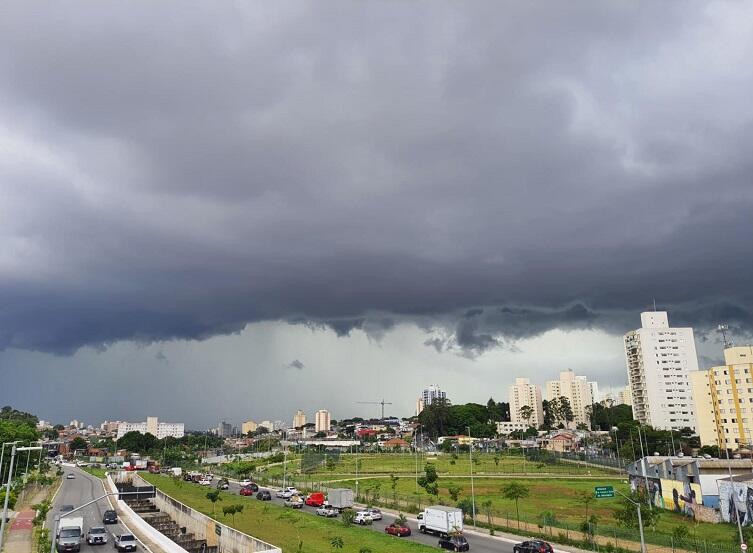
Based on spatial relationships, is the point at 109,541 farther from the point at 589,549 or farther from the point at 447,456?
the point at 447,456

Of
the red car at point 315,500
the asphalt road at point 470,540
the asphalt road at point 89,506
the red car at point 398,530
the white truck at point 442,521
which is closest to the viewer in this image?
the asphalt road at point 470,540

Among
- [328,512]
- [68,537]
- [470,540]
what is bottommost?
[470,540]

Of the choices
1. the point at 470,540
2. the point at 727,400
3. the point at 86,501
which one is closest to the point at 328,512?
the point at 470,540

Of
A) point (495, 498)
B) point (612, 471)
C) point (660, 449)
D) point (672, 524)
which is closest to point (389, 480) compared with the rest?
point (495, 498)

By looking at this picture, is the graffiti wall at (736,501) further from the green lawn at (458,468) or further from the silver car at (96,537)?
the silver car at (96,537)

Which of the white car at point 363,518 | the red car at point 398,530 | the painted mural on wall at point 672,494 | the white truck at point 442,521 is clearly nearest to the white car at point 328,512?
the white car at point 363,518

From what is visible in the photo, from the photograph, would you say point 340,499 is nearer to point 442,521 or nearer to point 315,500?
point 315,500

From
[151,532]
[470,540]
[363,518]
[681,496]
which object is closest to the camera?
[470,540]

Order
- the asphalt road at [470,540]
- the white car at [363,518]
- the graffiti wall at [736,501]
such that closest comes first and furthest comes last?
the asphalt road at [470,540], the graffiti wall at [736,501], the white car at [363,518]
